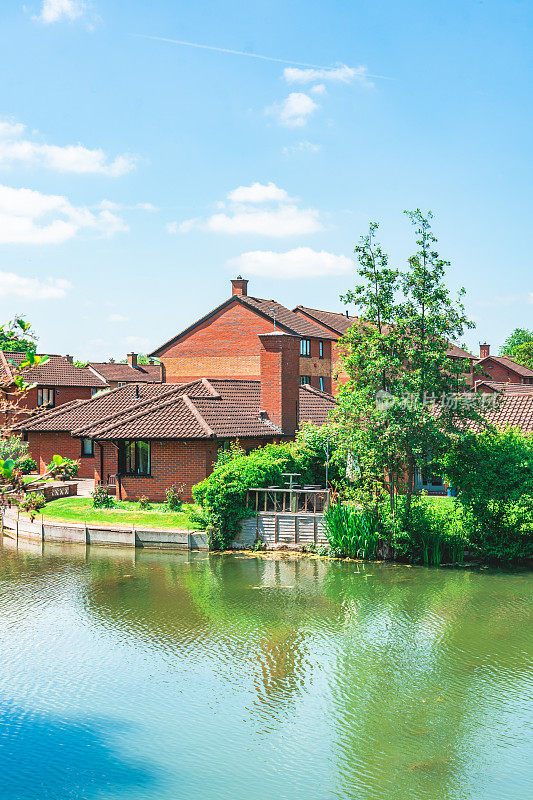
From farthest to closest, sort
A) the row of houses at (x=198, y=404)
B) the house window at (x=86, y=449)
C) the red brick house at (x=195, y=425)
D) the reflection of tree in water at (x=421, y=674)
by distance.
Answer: the house window at (x=86, y=449) < the row of houses at (x=198, y=404) < the red brick house at (x=195, y=425) < the reflection of tree in water at (x=421, y=674)

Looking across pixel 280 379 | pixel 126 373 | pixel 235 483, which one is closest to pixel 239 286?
pixel 280 379

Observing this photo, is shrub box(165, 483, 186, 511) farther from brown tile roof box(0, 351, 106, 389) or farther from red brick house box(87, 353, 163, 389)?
red brick house box(87, 353, 163, 389)

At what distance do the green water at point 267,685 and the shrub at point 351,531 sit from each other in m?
1.10

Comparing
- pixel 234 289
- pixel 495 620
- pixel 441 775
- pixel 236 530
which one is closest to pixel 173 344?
pixel 234 289

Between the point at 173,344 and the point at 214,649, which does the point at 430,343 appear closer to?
the point at 214,649

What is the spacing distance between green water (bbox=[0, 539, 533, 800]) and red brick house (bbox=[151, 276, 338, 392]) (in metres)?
29.4

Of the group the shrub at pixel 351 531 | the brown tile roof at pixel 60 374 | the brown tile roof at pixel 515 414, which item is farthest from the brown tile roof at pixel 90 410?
the shrub at pixel 351 531

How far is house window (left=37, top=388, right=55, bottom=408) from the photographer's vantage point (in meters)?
56.6

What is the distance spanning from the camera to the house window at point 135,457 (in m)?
30.2

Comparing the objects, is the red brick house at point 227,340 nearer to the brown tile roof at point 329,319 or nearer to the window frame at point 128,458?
the brown tile roof at point 329,319

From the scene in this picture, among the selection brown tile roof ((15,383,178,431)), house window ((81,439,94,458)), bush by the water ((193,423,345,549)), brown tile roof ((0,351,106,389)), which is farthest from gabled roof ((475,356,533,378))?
bush by the water ((193,423,345,549))

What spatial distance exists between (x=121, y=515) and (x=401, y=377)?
12296 millimetres

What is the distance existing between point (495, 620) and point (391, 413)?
22.7ft

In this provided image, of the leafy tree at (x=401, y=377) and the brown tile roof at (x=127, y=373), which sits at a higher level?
the brown tile roof at (x=127, y=373)
